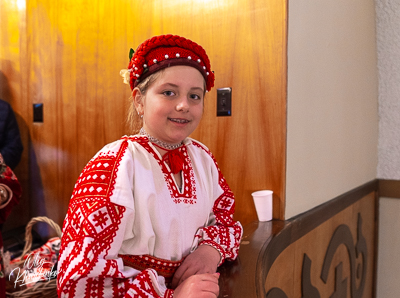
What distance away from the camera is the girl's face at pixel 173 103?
0.84 m

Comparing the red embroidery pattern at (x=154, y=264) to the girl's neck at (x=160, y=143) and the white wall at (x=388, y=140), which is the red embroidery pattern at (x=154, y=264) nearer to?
the girl's neck at (x=160, y=143)

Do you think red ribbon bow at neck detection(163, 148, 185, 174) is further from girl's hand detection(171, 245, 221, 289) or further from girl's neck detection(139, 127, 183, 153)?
girl's hand detection(171, 245, 221, 289)

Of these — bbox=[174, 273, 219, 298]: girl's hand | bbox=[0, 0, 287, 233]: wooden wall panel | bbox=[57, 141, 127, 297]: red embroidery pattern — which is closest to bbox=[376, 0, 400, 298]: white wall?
bbox=[0, 0, 287, 233]: wooden wall panel

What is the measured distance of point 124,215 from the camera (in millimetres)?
747

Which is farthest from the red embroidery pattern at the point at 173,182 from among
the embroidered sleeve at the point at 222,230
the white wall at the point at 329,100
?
the white wall at the point at 329,100

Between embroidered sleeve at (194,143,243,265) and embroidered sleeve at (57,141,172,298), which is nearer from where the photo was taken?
embroidered sleeve at (57,141,172,298)

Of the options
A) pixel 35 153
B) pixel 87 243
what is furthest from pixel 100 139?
pixel 87 243

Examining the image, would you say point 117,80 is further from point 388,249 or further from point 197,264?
point 388,249

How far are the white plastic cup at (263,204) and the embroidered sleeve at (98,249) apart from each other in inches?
23.2

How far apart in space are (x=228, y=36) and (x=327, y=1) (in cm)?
54

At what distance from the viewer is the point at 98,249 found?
2.31ft

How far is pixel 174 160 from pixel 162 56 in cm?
26

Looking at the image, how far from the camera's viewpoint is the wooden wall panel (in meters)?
1.29

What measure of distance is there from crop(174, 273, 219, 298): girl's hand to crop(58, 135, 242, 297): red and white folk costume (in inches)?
1.2
